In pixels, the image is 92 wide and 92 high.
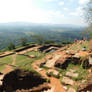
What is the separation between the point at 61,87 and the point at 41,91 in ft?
5.98

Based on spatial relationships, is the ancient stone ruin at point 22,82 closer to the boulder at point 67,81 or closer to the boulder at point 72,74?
the boulder at point 67,81

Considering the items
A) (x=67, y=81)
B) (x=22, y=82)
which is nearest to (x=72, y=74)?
(x=67, y=81)

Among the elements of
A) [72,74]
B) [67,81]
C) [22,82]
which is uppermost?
[72,74]

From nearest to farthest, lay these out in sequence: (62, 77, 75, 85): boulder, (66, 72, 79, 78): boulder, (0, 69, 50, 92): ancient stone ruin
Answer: (0, 69, 50, 92): ancient stone ruin, (62, 77, 75, 85): boulder, (66, 72, 79, 78): boulder

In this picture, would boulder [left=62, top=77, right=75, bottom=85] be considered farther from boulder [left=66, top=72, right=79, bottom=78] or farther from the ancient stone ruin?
the ancient stone ruin

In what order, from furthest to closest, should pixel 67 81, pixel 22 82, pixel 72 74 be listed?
pixel 72 74 → pixel 22 82 → pixel 67 81

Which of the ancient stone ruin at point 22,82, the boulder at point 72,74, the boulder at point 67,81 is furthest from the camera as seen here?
the boulder at point 72,74

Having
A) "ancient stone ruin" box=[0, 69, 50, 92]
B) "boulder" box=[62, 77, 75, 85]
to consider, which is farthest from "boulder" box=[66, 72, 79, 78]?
"ancient stone ruin" box=[0, 69, 50, 92]

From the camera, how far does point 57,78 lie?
10844 mm

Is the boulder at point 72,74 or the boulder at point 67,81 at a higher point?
the boulder at point 72,74

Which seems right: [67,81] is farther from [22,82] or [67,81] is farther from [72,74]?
[22,82]

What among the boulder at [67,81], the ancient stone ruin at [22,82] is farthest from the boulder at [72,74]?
the ancient stone ruin at [22,82]

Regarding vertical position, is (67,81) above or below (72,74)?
below

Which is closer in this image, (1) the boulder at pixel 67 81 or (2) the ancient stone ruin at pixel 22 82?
(2) the ancient stone ruin at pixel 22 82
